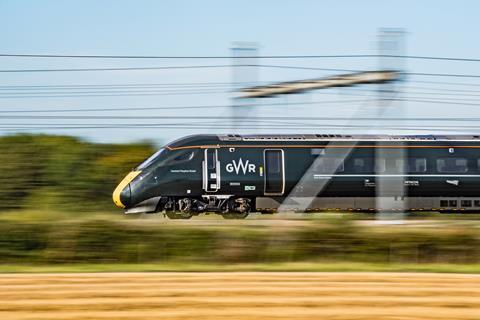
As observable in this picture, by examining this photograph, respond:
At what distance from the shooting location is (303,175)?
26719 mm

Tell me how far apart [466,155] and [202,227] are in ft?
49.6

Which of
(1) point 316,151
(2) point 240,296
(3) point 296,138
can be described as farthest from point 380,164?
(2) point 240,296

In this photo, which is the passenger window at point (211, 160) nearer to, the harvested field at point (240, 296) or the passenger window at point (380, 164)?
the passenger window at point (380, 164)

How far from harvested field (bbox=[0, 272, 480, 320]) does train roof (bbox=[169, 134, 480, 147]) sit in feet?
44.9

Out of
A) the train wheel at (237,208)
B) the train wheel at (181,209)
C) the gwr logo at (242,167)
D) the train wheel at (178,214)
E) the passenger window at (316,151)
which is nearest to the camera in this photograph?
the train wheel at (178,214)

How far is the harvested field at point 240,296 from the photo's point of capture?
10.1m

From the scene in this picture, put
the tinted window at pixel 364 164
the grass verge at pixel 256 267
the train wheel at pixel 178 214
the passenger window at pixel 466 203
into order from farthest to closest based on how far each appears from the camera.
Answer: the passenger window at pixel 466 203 < the tinted window at pixel 364 164 < the train wheel at pixel 178 214 < the grass verge at pixel 256 267

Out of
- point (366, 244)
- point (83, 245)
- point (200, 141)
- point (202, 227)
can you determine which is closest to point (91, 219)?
point (83, 245)

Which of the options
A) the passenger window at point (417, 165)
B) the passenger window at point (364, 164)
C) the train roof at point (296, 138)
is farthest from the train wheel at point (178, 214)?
the passenger window at point (417, 165)

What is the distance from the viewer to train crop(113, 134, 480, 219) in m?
26.3

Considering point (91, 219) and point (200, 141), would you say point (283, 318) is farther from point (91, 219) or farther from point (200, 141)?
point (200, 141)

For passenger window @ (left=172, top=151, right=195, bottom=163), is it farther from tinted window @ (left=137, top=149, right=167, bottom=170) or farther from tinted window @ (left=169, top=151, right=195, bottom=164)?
tinted window @ (left=137, top=149, right=167, bottom=170)

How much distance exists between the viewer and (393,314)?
10062mm

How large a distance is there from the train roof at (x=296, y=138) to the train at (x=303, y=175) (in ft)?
0.11
